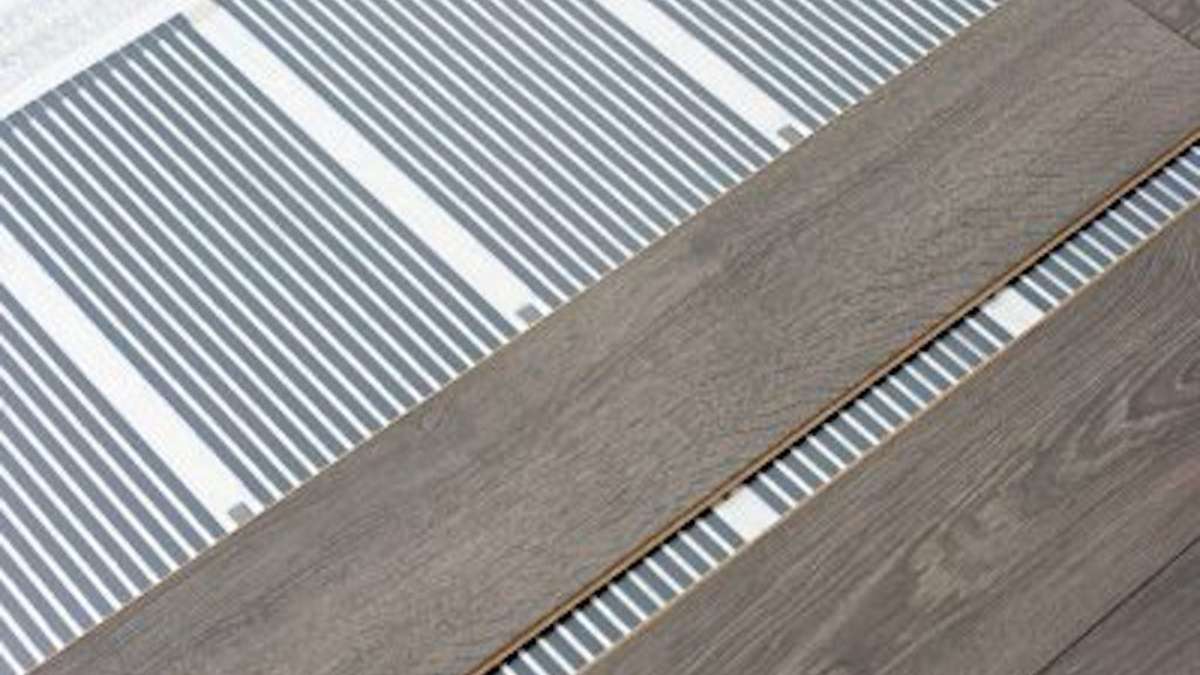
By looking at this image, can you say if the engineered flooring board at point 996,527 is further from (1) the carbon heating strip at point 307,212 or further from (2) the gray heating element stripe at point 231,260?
(2) the gray heating element stripe at point 231,260

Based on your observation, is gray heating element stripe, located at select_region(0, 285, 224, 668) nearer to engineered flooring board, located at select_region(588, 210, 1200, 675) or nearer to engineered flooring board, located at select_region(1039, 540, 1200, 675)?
engineered flooring board, located at select_region(588, 210, 1200, 675)

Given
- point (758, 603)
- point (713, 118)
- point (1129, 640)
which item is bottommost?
point (1129, 640)

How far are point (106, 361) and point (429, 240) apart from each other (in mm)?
261

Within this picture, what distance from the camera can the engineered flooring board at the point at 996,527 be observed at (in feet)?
4.25

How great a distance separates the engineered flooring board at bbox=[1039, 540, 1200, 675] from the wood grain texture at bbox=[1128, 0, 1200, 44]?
1.54ft

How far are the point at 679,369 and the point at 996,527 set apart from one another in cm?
25

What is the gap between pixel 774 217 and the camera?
4.79 ft

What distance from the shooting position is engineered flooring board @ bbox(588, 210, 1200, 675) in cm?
130

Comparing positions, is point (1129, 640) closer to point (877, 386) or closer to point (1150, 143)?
point (877, 386)

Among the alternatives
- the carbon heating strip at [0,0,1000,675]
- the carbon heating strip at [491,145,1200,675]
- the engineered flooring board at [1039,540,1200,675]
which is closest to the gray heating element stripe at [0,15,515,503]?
the carbon heating strip at [0,0,1000,675]

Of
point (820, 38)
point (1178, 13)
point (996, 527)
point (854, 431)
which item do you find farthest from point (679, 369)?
point (1178, 13)

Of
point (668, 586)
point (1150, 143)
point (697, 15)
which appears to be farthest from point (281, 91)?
point (1150, 143)

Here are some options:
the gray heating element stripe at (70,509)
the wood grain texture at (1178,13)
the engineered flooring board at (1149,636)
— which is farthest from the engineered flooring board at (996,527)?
the gray heating element stripe at (70,509)

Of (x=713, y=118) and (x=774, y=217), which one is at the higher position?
(x=713, y=118)
